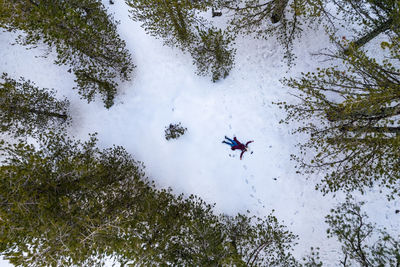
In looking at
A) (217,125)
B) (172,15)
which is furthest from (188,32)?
(217,125)

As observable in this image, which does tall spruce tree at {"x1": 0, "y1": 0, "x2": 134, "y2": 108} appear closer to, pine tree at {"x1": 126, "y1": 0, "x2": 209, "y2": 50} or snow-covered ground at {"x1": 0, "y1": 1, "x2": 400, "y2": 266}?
snow-covered ground at {"x1": 0, "y1": 1, "x2": 400, "y2": 266}

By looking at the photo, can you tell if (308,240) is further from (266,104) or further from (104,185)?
(104,185)

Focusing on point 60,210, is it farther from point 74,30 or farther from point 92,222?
point 74,30

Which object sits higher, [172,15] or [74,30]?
[172,15]

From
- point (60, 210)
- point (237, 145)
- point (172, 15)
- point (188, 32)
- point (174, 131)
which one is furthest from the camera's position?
point (174, 131)

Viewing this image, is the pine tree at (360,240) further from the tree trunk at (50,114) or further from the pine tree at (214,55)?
the tree trunk at (50,114)

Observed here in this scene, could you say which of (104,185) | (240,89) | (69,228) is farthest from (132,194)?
(240,89)
